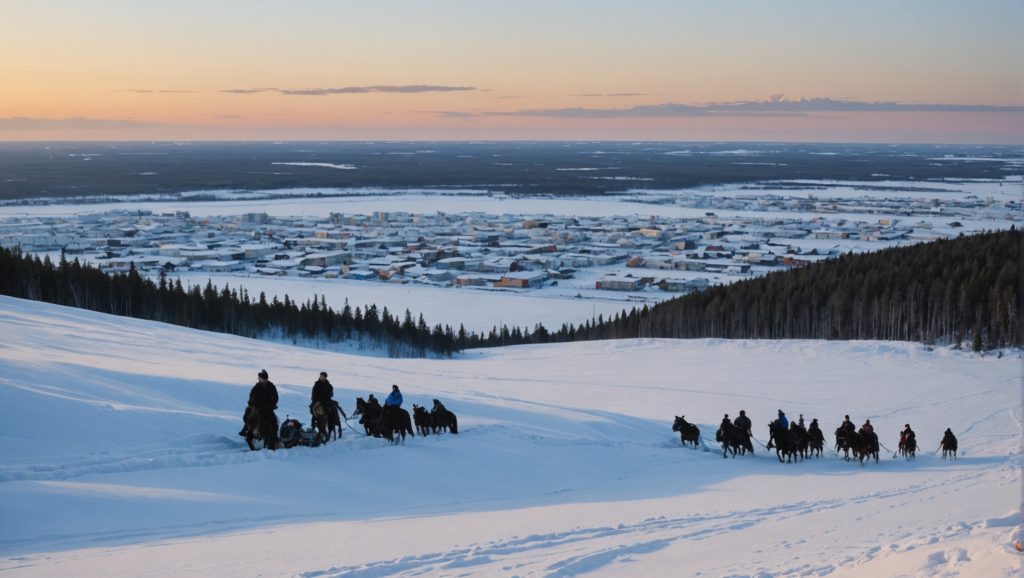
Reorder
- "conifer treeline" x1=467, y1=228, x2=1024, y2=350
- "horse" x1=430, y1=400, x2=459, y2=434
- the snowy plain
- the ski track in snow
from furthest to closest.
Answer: the snowy plain → "conifer treeline" x1=467, y1=228, x2=1024, y2=350 → "horse" x1=430, y1=400, x2=459, y2=434 → the ski track in snow

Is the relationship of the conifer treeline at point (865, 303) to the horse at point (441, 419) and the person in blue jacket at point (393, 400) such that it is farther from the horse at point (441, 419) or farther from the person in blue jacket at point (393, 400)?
the person in blue jacket at point (393, 400)

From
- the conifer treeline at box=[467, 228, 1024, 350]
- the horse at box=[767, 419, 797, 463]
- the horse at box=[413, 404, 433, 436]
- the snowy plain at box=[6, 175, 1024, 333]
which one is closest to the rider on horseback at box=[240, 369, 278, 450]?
the horse at box=[413, 404, 433, 436]

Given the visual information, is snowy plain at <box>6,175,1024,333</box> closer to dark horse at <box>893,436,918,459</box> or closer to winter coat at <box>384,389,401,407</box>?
dark horse at <box>893,436,918,459</box>

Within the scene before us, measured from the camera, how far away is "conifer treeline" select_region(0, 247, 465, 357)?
4841 cm

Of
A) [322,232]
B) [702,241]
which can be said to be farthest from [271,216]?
[702,241]

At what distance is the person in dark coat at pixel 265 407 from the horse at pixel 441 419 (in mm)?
3406

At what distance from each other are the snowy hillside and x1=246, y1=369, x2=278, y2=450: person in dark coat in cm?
35

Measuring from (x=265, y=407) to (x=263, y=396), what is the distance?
0.72 ft

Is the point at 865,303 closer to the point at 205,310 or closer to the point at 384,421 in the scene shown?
the point at 205,310

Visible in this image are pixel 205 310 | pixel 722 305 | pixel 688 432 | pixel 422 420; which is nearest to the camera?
pixel 422 420

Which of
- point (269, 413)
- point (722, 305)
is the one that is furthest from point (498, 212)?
point (269, 413)

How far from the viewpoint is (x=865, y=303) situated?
156ft

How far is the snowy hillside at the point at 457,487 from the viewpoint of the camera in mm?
9562

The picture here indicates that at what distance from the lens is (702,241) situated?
11475 centimetres
